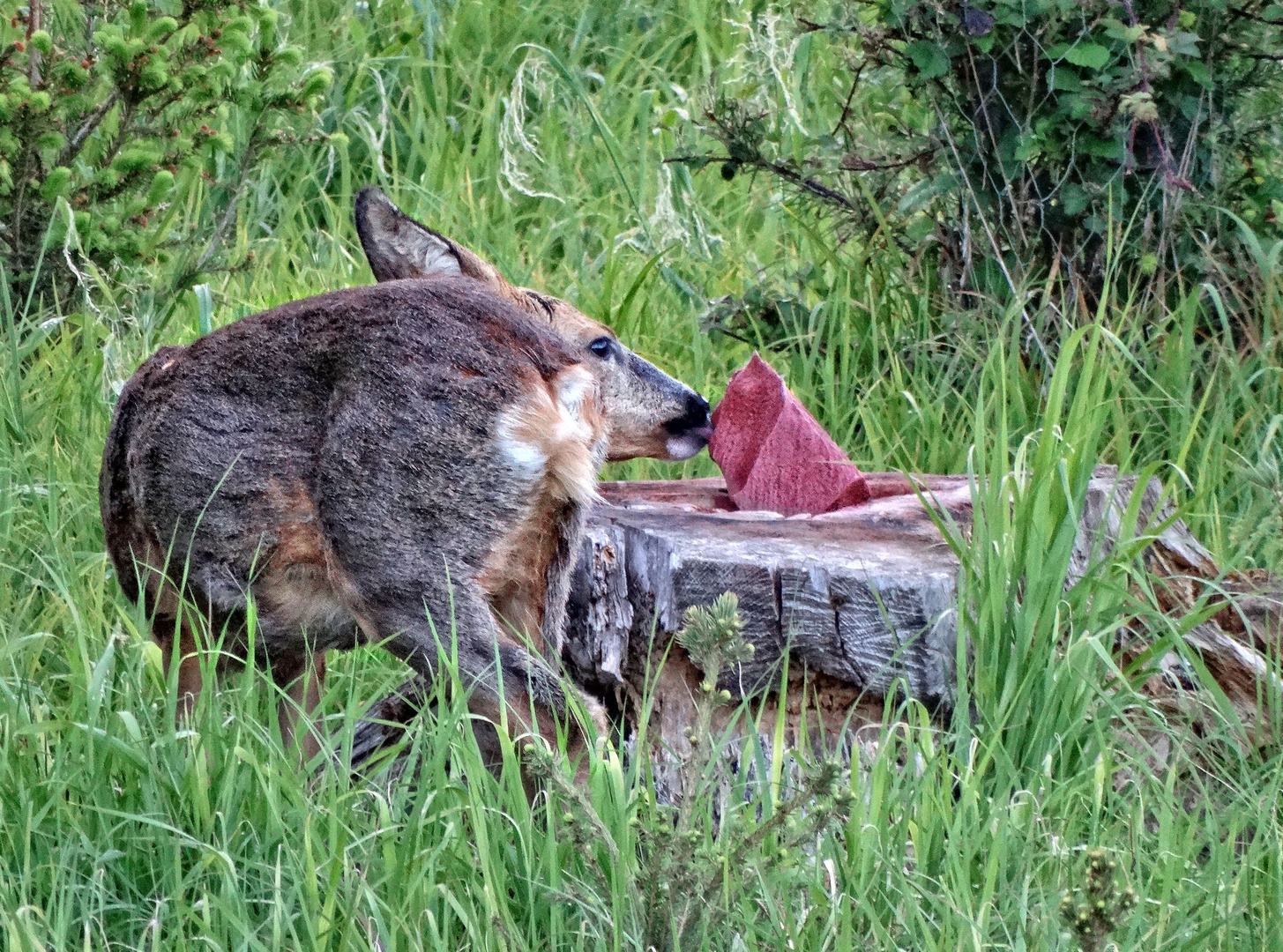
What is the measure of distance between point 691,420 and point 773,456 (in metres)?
0.33

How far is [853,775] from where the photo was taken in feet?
9.18

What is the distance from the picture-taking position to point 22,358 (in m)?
5.35

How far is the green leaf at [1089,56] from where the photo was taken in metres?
4.60

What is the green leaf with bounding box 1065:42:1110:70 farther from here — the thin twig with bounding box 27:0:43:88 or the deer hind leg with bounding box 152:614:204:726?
the thin twig with bounding box 27:0:43:88

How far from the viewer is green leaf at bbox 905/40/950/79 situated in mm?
4793

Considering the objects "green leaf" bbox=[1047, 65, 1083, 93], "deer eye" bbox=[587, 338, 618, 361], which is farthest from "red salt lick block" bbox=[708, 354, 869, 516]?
"green leaf" bbox=[1047, 65, 1083, 93]

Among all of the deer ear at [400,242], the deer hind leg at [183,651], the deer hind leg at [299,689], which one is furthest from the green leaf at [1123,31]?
the deer hind leg at [183,651]

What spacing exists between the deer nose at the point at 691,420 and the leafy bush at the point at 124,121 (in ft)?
6.79

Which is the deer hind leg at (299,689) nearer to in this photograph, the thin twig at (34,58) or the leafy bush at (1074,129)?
the leafy bush at (1074,129)

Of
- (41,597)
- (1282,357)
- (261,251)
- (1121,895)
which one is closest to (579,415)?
(1121,895)

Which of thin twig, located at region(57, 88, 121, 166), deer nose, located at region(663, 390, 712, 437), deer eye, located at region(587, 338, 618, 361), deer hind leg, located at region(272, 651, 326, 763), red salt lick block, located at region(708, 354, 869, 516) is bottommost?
deer hind leg, located at region(272, 651, 326, 763)

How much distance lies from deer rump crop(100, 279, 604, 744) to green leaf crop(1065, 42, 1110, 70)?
92.3 inches

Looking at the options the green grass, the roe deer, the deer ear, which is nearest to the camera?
the green grass

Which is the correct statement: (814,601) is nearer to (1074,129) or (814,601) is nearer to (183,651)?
(183,651)
